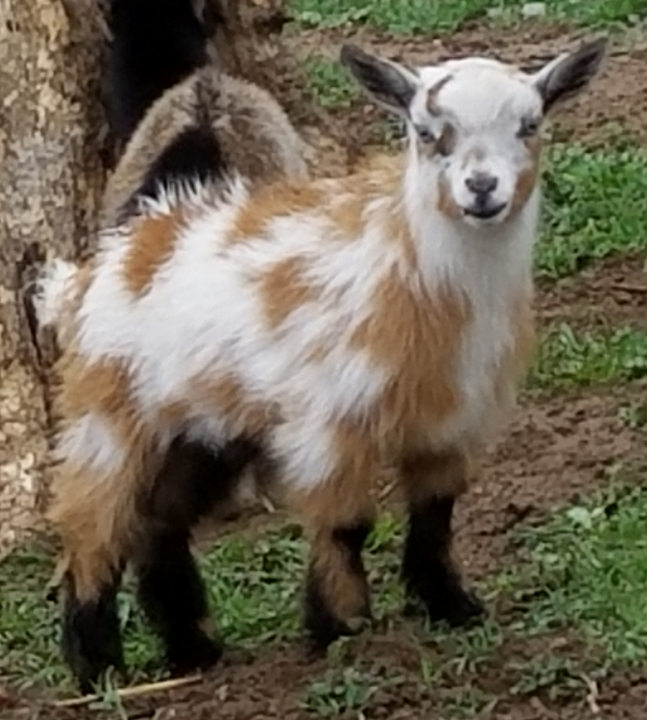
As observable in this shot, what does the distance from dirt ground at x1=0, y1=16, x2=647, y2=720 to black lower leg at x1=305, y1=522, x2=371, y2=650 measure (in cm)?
7

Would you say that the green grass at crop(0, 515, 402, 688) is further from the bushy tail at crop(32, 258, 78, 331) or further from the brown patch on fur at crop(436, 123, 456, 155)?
the brown patch on fur at crop(436, 123, 456, 155)

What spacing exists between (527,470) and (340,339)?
5.81 ft

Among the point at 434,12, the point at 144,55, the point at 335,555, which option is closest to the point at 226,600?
the point at 335,555

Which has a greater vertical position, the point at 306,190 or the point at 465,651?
the point at 306,190

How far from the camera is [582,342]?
7.95 m

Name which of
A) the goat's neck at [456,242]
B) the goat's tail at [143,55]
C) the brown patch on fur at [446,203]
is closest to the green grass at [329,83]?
the goat's tail at [143,55]

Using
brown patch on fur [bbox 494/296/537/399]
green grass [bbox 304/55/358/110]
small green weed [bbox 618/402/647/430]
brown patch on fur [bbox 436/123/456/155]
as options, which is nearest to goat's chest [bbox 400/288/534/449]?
brown patch on fur [bbox 494/296/537/399]

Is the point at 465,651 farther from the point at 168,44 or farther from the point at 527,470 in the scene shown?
the point at 168,44

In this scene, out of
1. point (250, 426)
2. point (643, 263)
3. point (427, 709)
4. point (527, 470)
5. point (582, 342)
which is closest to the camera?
point (427, 709)

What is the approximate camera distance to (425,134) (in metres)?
5.26

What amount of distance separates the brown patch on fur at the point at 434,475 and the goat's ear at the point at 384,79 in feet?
2.55

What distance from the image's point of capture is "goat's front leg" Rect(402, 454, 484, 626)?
5664 mm

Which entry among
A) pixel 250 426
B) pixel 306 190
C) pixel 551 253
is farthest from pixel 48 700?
pixel 551 253

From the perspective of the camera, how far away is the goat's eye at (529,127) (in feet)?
17.1
